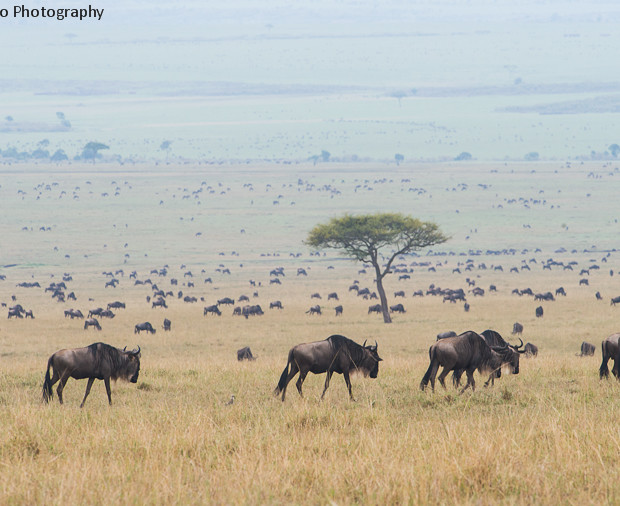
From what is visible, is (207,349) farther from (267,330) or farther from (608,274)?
(608,274)

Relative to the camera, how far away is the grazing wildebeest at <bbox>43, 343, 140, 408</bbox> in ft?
41.3

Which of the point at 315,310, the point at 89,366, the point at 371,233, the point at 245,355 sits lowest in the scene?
the point at 245,355

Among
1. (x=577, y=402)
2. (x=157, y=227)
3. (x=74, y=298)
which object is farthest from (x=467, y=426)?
(x=157, y=227)

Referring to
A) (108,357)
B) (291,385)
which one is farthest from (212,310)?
(108,357)

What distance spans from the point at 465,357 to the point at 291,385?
10.3 ft

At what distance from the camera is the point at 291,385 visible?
1498 cm

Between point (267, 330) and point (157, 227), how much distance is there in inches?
2961

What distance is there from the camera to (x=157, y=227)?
10906cm

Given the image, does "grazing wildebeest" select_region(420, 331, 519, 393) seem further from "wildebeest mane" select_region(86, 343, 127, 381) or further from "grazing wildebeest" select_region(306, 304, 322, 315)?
"grazing wildebeest" select_region(306, 304, 322, 315)

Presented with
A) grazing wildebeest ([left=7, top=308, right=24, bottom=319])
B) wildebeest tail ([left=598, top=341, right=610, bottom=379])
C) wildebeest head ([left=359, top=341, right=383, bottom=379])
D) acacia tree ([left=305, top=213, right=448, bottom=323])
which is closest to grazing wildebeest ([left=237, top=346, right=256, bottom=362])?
wildebeest head ([left=359, top=341, right=383, bottom=379])

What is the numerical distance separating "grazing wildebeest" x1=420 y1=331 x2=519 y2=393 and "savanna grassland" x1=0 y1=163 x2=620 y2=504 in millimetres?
381

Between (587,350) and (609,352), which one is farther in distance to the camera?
(587,350)

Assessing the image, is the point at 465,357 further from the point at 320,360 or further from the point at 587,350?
the point at 587,350

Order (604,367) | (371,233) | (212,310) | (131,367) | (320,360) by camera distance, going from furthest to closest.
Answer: (371,233)
(212,310)
(604,367)
(131,367)
(320,360)
